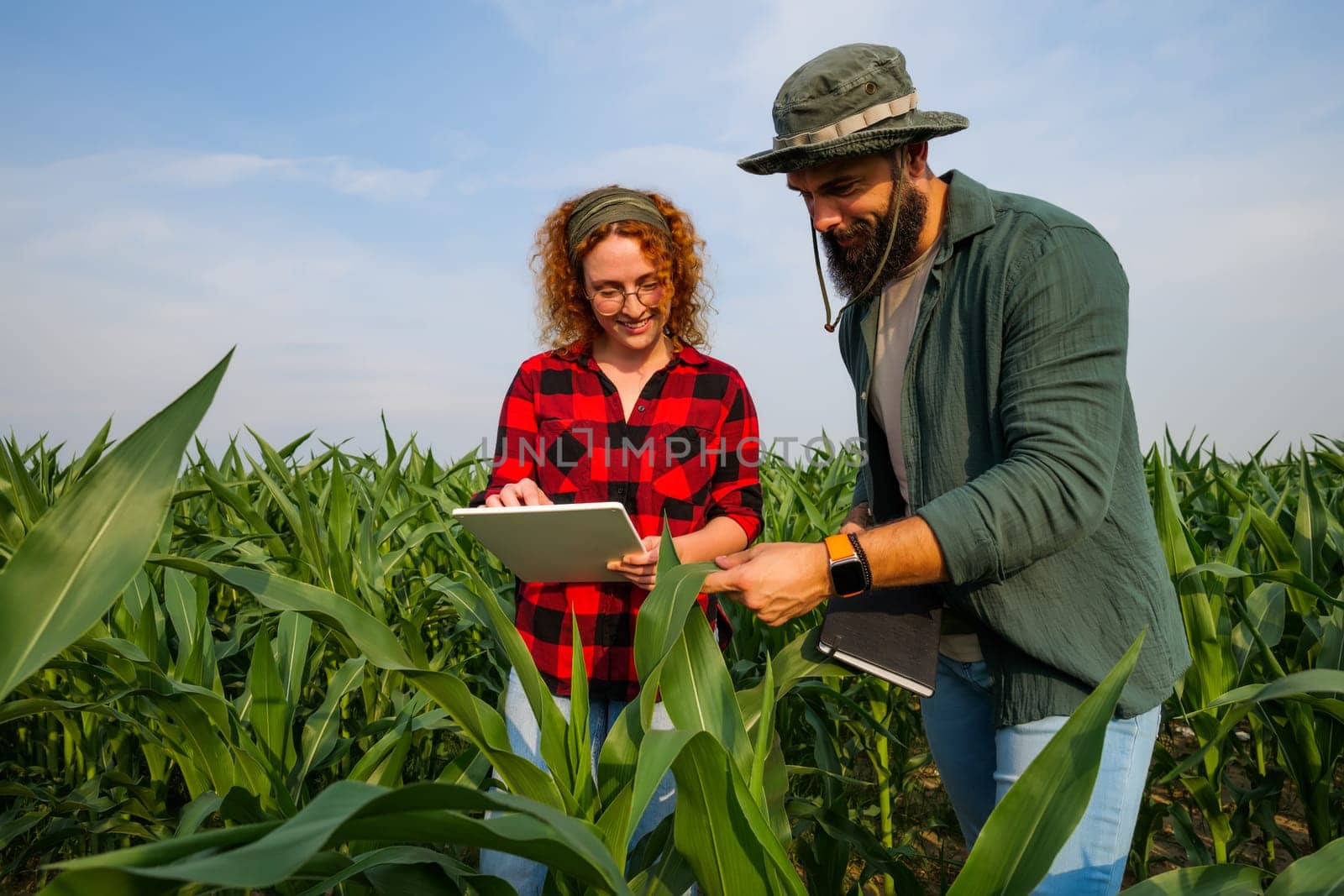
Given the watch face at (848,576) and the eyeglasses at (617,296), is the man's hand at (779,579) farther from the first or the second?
the eyeglasses at (617,296)

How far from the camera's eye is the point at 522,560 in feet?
5.59

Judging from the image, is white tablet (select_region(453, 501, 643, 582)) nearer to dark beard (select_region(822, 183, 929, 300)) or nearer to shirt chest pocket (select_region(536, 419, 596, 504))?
shirt chest pocket (select_region(536, 419, 596, 504))

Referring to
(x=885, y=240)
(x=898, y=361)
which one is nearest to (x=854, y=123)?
(x=885, y=240)

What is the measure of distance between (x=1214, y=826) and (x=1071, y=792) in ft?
4.76

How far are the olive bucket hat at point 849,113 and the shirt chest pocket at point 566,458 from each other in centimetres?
63

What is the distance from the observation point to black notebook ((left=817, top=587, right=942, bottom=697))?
1426mm

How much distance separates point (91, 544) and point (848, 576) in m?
0.91

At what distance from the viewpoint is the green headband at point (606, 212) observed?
1.89 m

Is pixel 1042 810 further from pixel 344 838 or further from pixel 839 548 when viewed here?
pixel 344 838

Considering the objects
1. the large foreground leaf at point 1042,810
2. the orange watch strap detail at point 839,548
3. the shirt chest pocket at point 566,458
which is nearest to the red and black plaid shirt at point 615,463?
the shirt chest pocket at point 566,458

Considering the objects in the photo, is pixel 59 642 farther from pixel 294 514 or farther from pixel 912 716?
pixel 912 716

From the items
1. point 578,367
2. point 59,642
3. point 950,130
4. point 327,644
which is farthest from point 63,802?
point 950,130

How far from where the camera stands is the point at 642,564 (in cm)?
164

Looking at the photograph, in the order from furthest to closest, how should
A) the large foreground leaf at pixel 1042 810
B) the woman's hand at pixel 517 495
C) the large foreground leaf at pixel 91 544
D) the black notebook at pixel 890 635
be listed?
the woman's hand at pixel 517 495, the black notebook at pixel 890 635, the large foreground leaf at pixel 1042 810, the large foreground leaf at pixel 91 544
